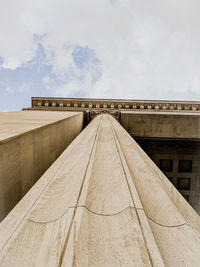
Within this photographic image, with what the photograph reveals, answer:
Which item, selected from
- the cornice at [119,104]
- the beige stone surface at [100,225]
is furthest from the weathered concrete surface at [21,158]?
the cornice at [119,104]

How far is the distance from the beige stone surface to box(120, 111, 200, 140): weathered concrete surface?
6152 mm

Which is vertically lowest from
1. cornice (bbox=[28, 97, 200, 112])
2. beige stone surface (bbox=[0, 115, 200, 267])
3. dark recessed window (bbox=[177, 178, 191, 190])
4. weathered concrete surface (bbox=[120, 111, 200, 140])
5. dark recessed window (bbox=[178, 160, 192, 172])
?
dark recessed window (bbox=[177, 178, 191, 190])

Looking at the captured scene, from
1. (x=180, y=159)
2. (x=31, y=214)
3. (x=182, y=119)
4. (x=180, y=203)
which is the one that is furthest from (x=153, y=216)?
(x=180, y=159)

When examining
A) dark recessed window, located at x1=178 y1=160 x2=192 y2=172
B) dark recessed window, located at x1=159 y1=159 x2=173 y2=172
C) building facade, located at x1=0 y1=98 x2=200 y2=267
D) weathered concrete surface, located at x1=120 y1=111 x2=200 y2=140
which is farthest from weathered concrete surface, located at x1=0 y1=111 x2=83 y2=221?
dark recessed window, located at x1=178 y1=160 x2=192 y2=172

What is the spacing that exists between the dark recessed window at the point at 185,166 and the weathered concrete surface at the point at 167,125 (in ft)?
6.31

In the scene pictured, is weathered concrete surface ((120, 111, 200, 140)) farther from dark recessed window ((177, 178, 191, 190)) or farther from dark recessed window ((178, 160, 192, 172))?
dark recessed window ((177, 178, 191, 190))

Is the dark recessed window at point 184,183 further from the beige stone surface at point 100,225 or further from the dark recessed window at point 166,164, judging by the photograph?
the beige stone surface at point 100,225

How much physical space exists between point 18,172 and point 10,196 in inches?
15.1

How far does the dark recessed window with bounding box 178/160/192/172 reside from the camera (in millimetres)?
8648

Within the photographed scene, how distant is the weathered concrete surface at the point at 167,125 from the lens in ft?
24.2

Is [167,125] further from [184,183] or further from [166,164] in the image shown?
[184,183]

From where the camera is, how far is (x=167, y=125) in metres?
7.59

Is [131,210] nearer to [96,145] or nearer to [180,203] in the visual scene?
[180,203]

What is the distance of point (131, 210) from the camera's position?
51.0 inches
